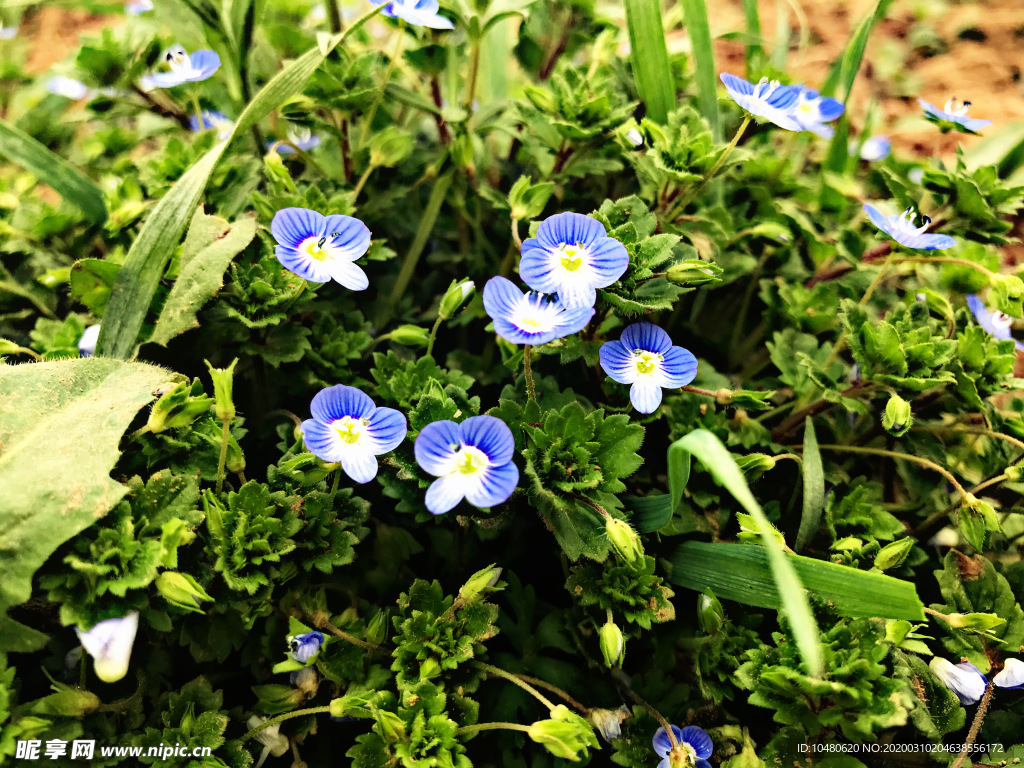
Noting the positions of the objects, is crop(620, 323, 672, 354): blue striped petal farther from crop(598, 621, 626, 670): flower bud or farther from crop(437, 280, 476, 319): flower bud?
crop(598, 621, 626, 670): flower bud

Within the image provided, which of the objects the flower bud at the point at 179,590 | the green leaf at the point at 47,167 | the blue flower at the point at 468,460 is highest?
the green leaf at the point at 47,167

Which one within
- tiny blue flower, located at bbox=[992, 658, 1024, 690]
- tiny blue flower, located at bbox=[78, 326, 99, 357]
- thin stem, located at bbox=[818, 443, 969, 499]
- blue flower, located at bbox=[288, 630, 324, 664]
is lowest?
tiny blue flower, located at bbox=[992, 658, 1024, 690]

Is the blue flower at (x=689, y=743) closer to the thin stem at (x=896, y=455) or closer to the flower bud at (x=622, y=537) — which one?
the flower bud at (x=622, y=537)

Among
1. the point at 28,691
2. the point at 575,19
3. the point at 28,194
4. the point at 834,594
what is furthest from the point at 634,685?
the point at 28,194

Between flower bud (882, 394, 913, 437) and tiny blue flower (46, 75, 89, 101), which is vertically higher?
tiny blue flower (46, 75, 89, 101)

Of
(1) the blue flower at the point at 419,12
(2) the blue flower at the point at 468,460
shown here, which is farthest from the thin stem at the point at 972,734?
(1) the blue flower at the point at 419,12

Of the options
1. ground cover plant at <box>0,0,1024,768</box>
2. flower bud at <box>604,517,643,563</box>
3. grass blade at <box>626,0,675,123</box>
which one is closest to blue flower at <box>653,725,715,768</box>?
ground cover plant at <box>0,0,1024,768</box>

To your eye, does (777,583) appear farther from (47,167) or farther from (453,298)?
(47,167)

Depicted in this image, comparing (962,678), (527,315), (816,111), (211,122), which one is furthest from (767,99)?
(211,122)
